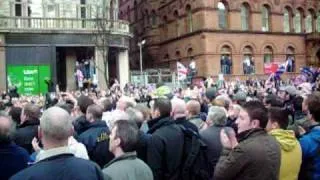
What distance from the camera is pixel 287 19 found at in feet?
169

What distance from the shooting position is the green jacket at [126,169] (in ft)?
18.4

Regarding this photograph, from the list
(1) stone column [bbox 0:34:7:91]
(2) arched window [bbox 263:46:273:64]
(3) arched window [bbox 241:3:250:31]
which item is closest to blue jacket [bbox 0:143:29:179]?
(1) stone column [bbox 0:34:7:91]

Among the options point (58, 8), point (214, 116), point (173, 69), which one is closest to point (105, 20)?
point (58, 8)

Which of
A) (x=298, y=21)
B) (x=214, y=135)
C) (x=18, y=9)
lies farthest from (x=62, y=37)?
(x=214, y=135)

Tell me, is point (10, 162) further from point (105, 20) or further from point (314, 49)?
point (314, 49)

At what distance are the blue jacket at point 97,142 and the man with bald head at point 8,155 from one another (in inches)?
61.5

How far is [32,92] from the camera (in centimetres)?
3566

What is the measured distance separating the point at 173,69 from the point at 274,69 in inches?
921

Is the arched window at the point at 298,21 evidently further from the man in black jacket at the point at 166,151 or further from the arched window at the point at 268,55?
the man in black jacket at the point at 166,151

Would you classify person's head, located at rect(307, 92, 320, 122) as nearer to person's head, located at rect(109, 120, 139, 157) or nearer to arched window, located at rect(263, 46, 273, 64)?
person's head, located at rect(109, 120, 139, 157)

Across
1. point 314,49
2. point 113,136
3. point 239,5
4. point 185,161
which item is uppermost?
point 239,5

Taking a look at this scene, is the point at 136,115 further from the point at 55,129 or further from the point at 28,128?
the point at 55,129

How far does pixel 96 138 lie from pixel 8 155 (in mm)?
1888

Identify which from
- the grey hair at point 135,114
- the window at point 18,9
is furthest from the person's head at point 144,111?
the window at point 18,9
